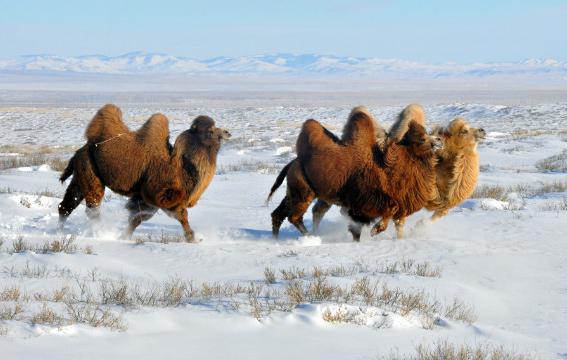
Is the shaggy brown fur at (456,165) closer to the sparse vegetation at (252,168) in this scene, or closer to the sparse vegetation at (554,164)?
the sparse vegetation at (252,168)

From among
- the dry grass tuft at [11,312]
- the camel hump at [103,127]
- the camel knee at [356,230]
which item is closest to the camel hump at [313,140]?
the camel knee at [356,230]

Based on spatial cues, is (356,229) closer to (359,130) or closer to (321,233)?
(321,233)

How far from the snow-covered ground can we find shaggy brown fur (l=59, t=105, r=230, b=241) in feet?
1.46

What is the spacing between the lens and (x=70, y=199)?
9.83 m

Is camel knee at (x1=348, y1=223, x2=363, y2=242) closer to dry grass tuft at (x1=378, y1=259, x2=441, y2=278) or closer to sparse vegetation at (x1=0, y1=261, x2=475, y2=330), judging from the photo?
dry grass tuft at (x1=378, y1=259, x2=441, y2=278)

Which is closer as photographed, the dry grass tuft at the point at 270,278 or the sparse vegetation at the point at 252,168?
the dry grass tuft at the point at 270,278

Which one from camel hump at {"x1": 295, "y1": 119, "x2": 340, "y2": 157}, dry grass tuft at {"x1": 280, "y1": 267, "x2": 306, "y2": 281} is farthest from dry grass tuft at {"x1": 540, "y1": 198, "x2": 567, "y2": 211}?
dry grass tuft at {"x1": 280, "y1": 267, "x2": 306, "y2": 281}

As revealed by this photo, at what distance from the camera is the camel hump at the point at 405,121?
9883 mm

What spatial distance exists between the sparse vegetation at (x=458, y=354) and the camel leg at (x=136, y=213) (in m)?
5.45

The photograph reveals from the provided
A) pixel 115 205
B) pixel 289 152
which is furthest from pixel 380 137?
pixel 289 152

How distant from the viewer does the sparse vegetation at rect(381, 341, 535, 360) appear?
14.8 feet

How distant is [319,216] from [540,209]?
12.0 ft

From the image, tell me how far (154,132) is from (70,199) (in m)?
1.37

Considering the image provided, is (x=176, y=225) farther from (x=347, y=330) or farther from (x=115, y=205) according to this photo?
(x=347, y=330)
